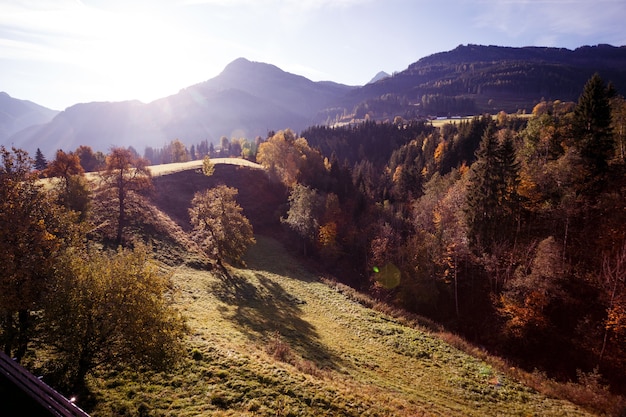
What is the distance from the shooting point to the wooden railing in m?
10.7

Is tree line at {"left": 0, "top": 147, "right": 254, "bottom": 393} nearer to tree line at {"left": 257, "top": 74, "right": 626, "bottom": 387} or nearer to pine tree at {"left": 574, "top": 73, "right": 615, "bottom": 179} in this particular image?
tree line at {"left": 257, "top": 74, "right": 626, "bottom": 387}

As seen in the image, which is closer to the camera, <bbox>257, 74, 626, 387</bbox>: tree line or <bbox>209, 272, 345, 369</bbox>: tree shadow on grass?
<bbox>209, 272, 345, 369</bbox>: tree shadow on grass

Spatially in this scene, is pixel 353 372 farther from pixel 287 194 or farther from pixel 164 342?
pixel 287 194

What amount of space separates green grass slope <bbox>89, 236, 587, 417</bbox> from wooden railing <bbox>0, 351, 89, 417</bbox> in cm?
347

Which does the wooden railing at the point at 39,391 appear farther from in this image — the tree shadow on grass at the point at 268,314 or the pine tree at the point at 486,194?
the pine tree at the point at 486,194

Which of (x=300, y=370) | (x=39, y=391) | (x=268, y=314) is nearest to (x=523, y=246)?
(x=268, y=314)

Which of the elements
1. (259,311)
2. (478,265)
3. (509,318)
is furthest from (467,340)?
(259,311)

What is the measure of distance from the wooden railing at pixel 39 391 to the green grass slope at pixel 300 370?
3.47m

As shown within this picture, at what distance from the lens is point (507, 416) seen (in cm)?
2350

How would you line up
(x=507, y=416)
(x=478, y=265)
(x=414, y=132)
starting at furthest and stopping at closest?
(x=414, y=132) → (x=478, y=265) → (x=507, y=416)

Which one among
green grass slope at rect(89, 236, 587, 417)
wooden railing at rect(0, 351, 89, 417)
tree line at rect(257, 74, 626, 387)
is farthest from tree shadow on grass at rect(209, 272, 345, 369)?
tree line at rect(257, 74, 626, 387)

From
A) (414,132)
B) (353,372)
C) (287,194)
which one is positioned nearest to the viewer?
(353,372)

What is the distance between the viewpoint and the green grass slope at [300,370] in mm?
16797

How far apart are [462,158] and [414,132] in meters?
87.4
